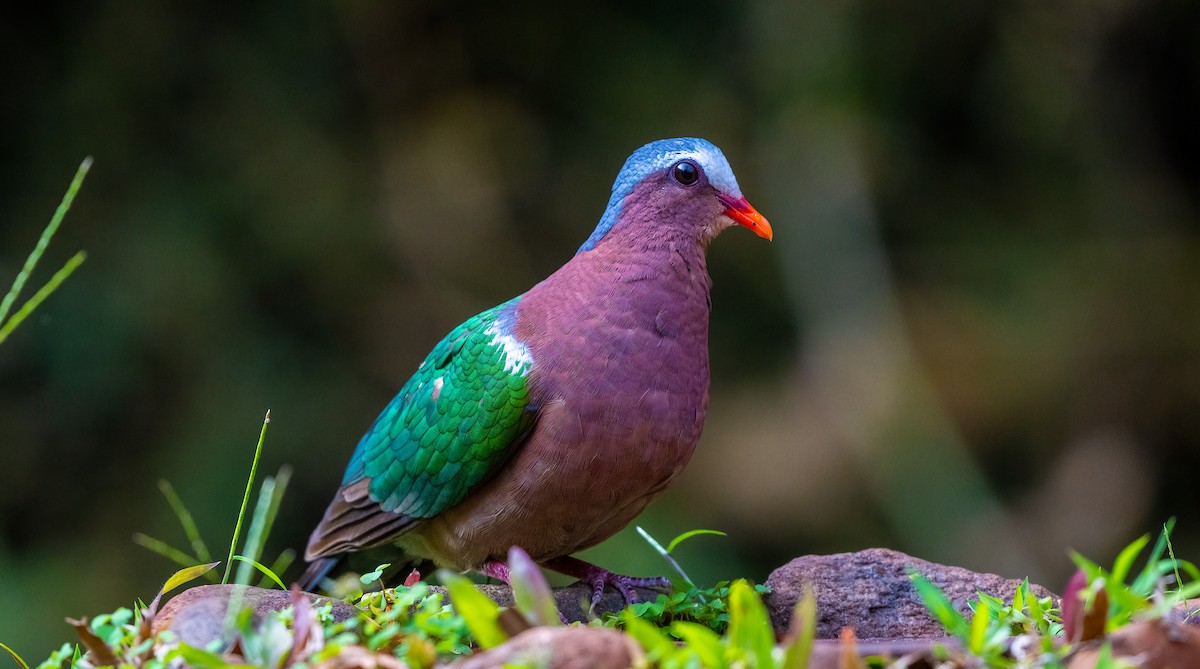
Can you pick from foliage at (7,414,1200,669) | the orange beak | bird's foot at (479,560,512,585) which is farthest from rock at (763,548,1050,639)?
the orange beak

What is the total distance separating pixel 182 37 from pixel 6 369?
67.4 inches

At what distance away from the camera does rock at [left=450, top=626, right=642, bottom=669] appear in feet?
5.78

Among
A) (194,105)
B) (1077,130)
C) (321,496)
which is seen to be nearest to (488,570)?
(321,496)

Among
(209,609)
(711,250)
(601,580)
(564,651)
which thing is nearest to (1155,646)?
(564,651)

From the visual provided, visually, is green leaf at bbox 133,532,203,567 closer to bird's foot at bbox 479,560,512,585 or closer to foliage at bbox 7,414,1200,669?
foliage at bbox 7,414,1200,669

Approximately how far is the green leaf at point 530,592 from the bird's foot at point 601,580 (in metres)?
1.46

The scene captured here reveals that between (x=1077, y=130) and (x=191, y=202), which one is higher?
(x=191, y=202)

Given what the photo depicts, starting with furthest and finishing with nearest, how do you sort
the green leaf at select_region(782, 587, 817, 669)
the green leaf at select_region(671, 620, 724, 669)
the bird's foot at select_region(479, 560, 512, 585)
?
1. the bird's foot at select_region(479, 560, 512, 585)
2. the green leaf at select_region(671, 620, 724, 669)
3. the green leaf at select_region(782, 587, 817, 669)

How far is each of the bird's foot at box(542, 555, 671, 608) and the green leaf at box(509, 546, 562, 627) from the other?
1.46 metres

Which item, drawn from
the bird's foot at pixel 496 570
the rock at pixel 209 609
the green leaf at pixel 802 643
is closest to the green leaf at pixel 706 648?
the green leaf at pixel 802 643

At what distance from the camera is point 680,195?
3367mm

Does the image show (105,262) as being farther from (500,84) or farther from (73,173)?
(500,84)

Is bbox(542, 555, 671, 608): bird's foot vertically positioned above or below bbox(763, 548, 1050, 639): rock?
above

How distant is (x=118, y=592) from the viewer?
5.38 metres
